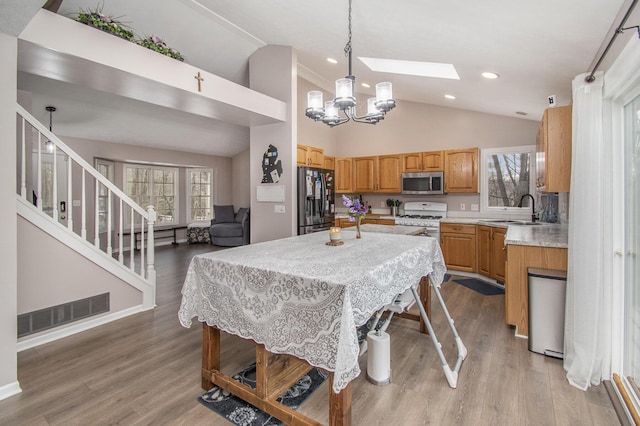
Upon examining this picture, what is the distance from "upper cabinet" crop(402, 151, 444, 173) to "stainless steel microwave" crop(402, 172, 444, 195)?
3.6 inches

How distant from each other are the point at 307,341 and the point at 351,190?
4.91 meters

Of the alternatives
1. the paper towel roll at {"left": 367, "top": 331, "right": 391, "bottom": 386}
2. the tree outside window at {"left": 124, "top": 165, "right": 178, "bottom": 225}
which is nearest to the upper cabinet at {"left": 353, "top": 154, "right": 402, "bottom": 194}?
the paper towel roll at {"left": 367, "top": 331, "right": 391, "bottom": 386}

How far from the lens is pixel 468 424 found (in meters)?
1.70

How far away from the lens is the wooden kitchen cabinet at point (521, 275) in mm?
2639

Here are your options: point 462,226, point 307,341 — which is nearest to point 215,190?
point 462,226

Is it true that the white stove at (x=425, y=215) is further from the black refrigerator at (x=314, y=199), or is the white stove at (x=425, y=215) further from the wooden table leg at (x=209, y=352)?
the wooden table leg at (x=209, y=352)

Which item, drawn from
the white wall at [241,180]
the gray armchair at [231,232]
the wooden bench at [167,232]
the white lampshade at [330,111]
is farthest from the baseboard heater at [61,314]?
the white wall at [241,180]

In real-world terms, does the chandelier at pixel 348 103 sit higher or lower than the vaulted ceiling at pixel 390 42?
lower

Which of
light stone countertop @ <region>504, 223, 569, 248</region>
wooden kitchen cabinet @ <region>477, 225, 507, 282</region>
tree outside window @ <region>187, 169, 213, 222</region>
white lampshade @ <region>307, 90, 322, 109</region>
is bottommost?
wooden kitchen cabinet @ <region>477, 225, 507, 282</region>

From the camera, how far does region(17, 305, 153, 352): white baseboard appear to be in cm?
260

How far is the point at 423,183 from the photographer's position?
5.40 metres

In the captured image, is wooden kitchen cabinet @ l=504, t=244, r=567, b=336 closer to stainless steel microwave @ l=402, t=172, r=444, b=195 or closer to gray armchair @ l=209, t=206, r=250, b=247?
stainless steel microwave @ l=402, t=172, r=444, b=195

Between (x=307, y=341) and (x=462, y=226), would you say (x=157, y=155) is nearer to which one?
(x=462, y=226)

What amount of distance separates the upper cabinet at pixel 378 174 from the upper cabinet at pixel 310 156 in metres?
0.80
